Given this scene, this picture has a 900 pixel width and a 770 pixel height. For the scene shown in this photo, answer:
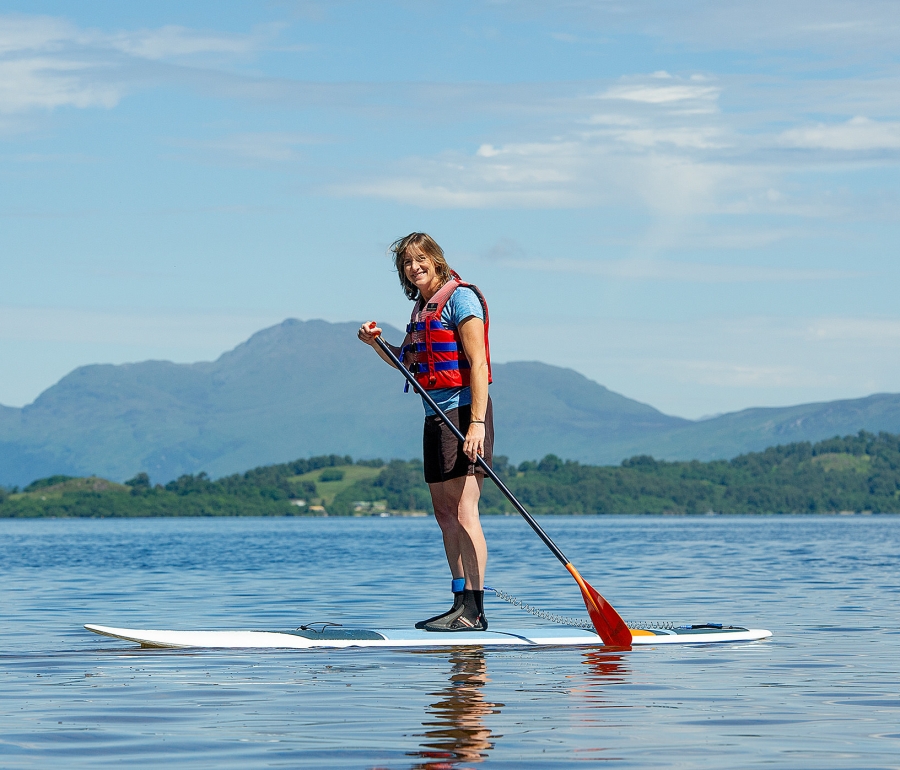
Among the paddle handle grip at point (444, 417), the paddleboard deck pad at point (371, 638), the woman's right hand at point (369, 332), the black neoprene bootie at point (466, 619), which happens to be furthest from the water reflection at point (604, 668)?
the woman's right hand at point (369, 332)

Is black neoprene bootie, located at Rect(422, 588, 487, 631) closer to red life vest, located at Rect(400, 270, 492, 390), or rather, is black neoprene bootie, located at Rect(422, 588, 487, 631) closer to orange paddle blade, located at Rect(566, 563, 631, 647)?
orange paddle blade, located at Rect(566, 563, 631, 647)

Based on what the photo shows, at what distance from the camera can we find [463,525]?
35.2 feet

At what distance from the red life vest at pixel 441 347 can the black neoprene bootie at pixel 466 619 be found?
5.63 ft

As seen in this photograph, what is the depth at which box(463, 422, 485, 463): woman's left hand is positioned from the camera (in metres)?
10.5

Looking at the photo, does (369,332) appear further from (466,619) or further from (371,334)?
(466,619)

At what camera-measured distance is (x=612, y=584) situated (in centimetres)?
2341

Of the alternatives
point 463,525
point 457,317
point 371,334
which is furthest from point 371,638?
point 457,317

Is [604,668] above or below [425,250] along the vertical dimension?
below

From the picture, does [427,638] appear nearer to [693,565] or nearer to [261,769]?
[261,769]

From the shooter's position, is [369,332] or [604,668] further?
[369,332]

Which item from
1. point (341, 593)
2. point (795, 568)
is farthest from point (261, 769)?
point (795, 568)

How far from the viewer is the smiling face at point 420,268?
10.9 metres

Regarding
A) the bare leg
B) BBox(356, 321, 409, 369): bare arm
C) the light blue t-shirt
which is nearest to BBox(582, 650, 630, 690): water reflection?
the bare leg

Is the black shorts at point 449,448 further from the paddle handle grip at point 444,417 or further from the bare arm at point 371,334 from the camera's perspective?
the bare arm at point 371,334
